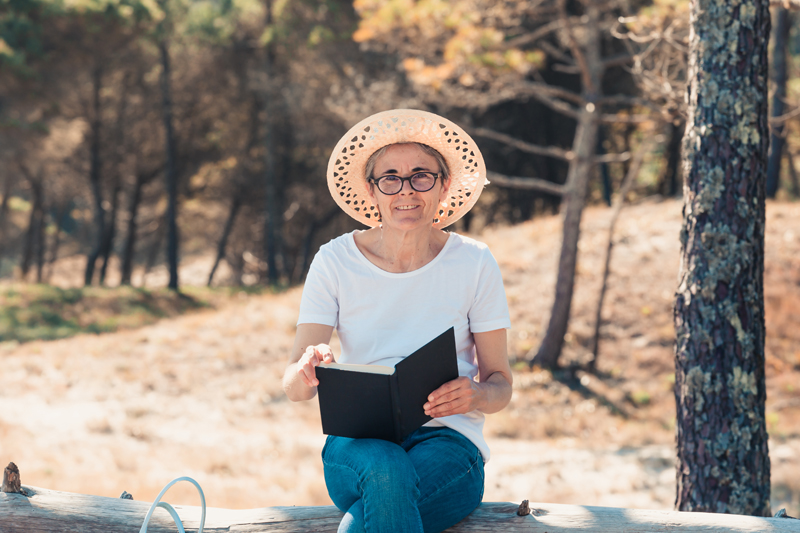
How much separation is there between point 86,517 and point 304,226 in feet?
61.1

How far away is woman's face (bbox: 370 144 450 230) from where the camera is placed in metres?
2.29

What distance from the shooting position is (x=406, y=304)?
2.29m

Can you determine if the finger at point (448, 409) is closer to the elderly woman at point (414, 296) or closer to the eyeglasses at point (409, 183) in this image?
the elderly woman at point (414, 296)

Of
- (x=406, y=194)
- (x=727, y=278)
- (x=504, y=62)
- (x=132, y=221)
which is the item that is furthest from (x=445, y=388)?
(x=132, y=221)

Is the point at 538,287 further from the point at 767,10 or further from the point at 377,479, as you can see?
the point at 377,479

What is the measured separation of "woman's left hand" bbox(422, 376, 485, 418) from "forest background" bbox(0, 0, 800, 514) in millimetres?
2484

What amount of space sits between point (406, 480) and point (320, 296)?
701 millimetres

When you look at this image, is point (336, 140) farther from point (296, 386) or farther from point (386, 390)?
point (386, 390)

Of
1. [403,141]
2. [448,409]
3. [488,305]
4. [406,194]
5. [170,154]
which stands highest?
[170,154]

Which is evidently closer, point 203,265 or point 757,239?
point 757,239

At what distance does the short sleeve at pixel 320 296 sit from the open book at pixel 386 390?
1.07 ft

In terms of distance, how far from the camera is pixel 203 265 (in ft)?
102

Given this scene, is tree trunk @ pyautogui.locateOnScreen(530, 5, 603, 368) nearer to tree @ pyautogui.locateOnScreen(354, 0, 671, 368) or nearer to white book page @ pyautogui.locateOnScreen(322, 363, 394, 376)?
tree @ pyautogui.locateOnScreen(354, 0, 671, 368)

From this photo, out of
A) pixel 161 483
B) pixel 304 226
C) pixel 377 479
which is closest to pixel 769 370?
pixel 161 483
